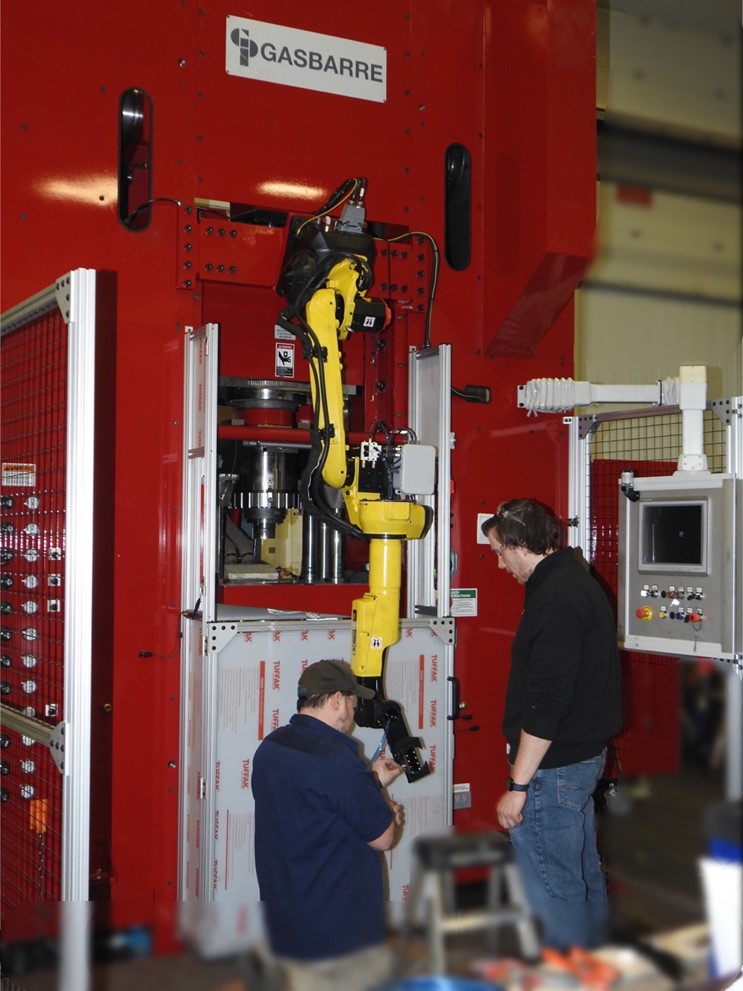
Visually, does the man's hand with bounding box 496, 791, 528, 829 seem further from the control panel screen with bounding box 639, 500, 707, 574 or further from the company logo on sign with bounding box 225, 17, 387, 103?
the company logo on sign with bounding box 225, 17, 387, 103

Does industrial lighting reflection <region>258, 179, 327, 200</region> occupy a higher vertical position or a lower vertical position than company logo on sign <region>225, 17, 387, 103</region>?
lower

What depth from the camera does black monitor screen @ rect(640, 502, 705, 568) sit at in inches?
151

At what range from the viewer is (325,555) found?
162 inches

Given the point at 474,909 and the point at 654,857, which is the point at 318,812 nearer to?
the point at 474,909

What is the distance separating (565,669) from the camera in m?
3.29

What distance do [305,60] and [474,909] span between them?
391 centimetres

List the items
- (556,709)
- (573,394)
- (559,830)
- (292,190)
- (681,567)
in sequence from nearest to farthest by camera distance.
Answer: (556,709) < (559,830) < (681,567) < (292,190) < (573,394)

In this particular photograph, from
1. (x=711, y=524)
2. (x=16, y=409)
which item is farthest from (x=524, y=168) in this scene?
(x=16, y=409)

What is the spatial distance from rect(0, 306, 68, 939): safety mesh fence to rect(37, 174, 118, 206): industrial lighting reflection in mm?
627

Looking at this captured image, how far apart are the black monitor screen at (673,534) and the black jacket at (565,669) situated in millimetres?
598

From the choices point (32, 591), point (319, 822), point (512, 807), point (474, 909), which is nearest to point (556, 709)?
point (512, 807)

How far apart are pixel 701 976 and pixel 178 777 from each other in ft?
10.7

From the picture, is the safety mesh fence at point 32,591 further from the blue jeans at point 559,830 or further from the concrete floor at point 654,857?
the concrete floor at point 654,857

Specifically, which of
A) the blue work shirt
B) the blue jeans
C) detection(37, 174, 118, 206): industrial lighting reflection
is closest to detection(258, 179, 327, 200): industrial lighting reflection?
detection(37, 174, 118, 206): industrial lighting reflection
